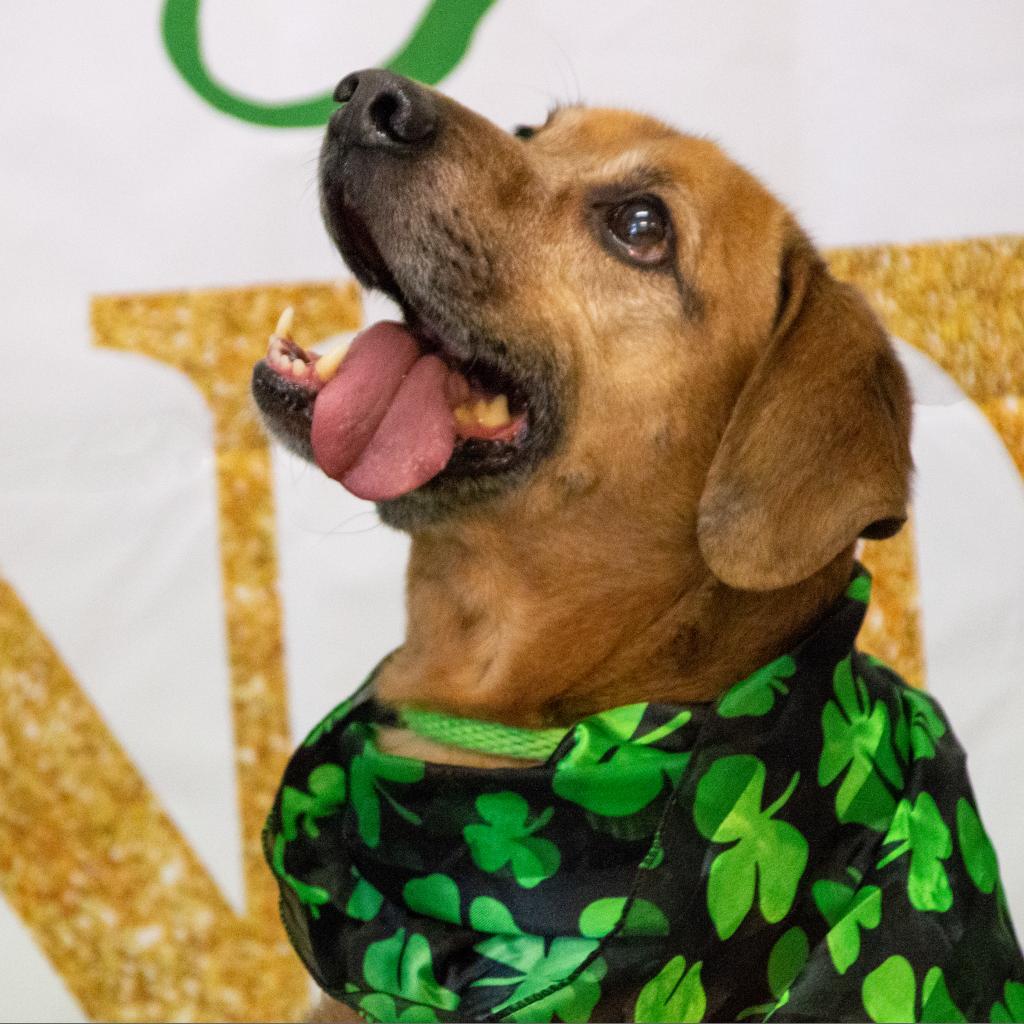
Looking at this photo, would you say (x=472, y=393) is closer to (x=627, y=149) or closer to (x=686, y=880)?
(x=627, y=149)

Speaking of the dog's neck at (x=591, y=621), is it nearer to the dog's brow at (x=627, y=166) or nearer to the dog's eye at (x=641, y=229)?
the dog's eye at (x=641, y=229)

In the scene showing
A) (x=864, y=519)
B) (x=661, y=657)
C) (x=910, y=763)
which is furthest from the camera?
(x=910, y=763)

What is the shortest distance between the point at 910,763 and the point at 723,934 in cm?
54

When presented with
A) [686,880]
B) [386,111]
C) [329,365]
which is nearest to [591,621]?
[686,880]

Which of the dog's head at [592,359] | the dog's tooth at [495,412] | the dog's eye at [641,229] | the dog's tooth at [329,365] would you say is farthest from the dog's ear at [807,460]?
the dog's tooth at [329,365]

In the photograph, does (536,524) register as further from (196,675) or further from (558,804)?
(196,675)

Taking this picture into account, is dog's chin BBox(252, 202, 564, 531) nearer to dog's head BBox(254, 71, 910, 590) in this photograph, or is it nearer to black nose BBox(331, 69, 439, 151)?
dog's head BBox(254, 71, 910, 590)

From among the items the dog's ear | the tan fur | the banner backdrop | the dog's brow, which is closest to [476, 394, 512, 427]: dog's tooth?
the tan fur

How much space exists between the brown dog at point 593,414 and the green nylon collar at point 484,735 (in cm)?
3

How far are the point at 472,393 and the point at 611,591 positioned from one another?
0.43 m

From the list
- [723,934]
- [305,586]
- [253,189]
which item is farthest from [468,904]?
[253,189]

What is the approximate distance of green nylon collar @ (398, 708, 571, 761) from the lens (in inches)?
93.0

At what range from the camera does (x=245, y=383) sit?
3531 millimetres

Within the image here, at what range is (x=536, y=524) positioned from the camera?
7.95ft
